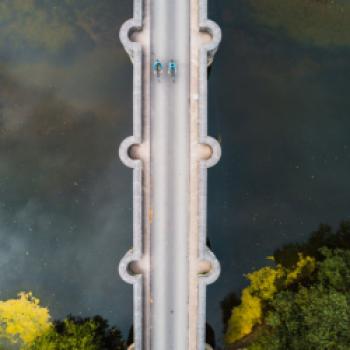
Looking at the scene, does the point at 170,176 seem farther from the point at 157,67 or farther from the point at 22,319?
the point at 22,319

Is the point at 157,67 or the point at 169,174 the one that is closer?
the point at 157,67

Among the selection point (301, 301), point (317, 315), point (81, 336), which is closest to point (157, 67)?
point (301, 301)

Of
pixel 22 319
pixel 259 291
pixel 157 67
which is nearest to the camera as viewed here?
pixel 157 67

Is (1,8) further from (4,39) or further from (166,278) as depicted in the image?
(166,278)

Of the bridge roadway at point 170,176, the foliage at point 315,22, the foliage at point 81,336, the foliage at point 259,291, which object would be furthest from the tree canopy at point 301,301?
the foliage at point 315,22

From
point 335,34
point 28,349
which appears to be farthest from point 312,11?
point 28,349

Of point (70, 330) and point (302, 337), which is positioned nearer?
point (302, 337)
